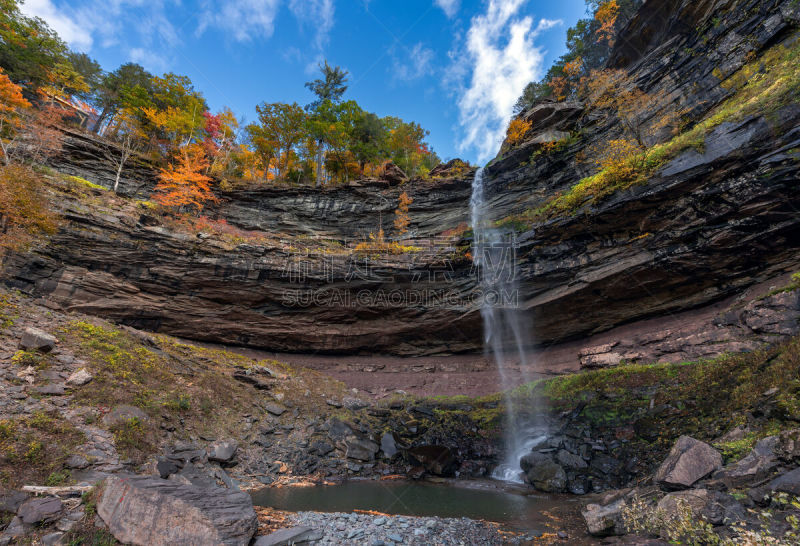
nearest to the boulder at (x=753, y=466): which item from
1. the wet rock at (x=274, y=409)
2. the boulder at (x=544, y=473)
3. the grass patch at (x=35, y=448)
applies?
the boulder at (x=544, y=473)

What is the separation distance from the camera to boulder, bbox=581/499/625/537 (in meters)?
5.65

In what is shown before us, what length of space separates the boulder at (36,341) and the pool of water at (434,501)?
26.3 feet

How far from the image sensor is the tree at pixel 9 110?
17234mm

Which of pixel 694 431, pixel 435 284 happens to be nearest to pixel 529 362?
pixel 435 284

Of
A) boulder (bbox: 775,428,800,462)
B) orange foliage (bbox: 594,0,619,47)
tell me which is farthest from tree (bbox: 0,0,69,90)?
orange foliage (bbox: 594,0,619,47)

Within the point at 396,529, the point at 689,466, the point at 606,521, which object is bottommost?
the point at 396,529

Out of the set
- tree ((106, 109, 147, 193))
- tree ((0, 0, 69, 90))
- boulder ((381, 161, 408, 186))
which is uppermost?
tree ((0, 0, 69, 90))

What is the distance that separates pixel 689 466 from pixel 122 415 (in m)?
14.1

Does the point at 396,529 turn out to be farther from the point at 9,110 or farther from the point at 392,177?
the point at 9,110

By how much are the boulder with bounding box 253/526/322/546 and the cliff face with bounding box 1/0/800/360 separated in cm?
1481

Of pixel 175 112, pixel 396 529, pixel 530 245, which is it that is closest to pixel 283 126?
pixel 175 112

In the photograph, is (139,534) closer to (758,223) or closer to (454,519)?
(454,519)

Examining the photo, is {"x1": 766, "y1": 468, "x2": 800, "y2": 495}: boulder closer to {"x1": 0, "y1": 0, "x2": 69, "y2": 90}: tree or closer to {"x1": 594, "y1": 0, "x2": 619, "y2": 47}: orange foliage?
{"x1": 594, "y1": 0, "x2": 619, "y2": 47}: orange foliage

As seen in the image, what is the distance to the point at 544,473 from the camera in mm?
9633
